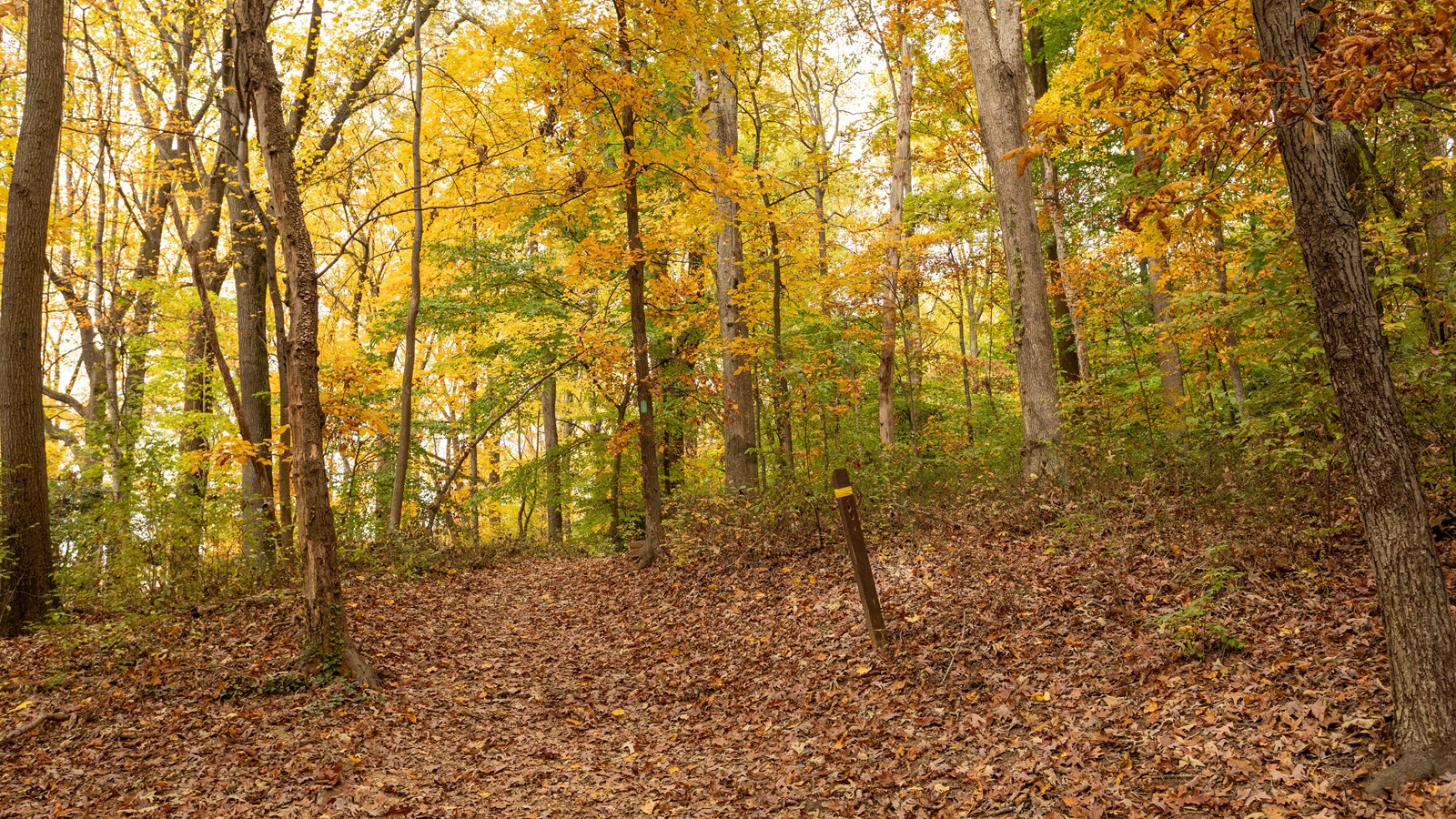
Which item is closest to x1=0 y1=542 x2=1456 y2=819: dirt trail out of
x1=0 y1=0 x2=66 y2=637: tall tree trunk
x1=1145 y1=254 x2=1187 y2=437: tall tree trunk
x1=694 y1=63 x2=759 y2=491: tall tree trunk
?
x1=0 y1=0 x2=66 y2=637: tall tree trunk

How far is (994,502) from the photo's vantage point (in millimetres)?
9273

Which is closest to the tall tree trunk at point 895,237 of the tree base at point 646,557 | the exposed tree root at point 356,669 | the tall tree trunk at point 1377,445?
the tree base at point 646,557

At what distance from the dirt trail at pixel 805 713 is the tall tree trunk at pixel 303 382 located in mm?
498

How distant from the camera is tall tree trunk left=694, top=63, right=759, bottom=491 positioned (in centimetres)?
1351

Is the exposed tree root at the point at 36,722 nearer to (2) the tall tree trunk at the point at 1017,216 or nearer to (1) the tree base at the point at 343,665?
(1) the tree base at the point at 343,665

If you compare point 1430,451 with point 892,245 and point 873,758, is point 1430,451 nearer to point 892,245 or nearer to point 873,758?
point 873,758

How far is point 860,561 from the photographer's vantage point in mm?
6688

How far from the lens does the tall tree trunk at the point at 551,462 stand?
1800 centimetres

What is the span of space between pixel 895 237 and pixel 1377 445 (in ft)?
35.8

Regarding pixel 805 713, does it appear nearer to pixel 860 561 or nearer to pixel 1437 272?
pixel 860 561

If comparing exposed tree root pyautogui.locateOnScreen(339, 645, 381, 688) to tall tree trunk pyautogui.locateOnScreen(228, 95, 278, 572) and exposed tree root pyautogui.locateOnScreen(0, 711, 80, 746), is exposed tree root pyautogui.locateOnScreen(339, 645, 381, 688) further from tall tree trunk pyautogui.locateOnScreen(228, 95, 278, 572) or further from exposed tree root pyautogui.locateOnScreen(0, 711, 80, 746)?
tall tree trunk pyautogui.locateOnScreen(228, 95, 278, 572)

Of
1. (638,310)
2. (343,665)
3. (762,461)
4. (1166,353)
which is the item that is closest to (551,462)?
(762,461)

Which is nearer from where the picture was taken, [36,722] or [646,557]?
[36,722]

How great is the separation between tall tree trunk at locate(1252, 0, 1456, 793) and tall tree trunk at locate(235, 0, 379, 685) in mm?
7048
